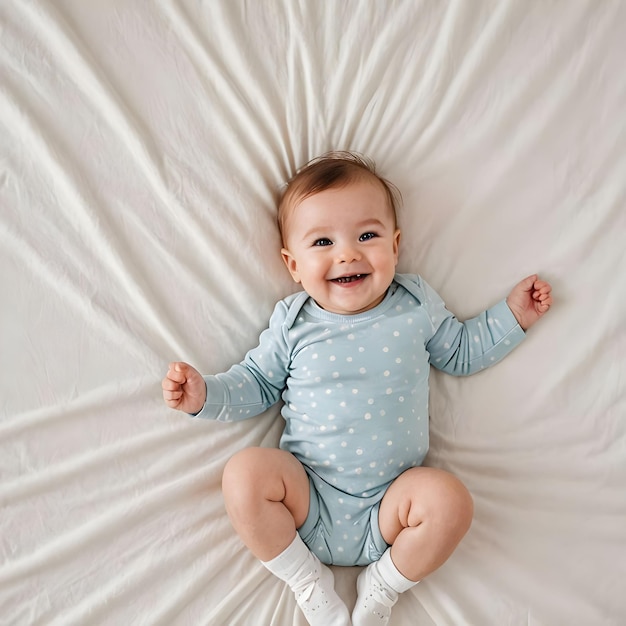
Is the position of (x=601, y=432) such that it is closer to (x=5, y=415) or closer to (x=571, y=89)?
(x=571, y=89)

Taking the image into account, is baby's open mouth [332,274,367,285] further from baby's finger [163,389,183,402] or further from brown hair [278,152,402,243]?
baby's finger [163,389,183,402]

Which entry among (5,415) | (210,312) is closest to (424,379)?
(210,312)

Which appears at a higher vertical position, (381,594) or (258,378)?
(258,378)

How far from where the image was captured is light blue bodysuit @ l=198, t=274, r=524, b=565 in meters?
1.13

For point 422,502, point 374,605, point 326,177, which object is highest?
point 326,177

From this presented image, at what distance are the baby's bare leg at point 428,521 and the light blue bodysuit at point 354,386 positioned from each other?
57 millimetres

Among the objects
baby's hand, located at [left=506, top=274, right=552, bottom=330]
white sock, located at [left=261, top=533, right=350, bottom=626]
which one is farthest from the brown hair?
white sock, located at [left=261, top=533, right=350, bottom=626]

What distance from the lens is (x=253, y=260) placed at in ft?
3.97

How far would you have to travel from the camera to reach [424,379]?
120 cm

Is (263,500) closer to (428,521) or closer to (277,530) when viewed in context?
(277,530)

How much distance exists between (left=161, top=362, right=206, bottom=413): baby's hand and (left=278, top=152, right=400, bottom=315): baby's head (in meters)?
0.25

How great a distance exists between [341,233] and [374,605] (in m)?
A: 0.61

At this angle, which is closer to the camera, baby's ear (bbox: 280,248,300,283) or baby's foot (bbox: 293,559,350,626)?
baby's foot (bbox: 293,559,350,626)

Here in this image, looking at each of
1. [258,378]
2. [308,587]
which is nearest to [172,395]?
[258,378]
